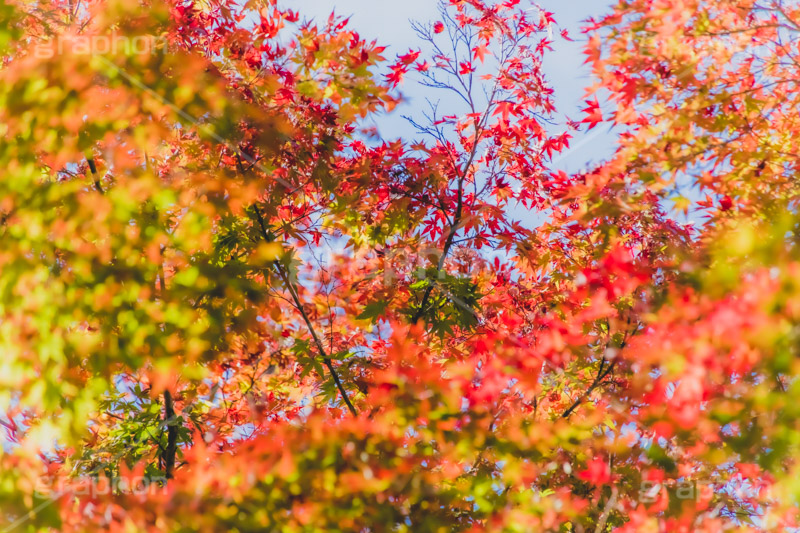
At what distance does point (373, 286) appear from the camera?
4.75 metres

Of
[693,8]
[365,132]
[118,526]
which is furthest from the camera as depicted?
[365,132]

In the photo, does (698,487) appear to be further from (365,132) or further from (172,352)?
(365,132)

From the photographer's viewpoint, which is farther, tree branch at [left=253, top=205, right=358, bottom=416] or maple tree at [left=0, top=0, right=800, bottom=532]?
tree branch at [left=253, top=205, right=358, bottom=416]

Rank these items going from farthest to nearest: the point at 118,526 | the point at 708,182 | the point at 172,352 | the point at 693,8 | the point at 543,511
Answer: the point at 708,182, the point at 693,8, the point at 172,352, the point at 543,511, the point at 118,526

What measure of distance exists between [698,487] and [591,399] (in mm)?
1600

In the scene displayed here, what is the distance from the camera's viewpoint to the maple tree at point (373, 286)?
2387 millimetres

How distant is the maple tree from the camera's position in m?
2.39

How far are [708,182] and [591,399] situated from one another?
2013mm

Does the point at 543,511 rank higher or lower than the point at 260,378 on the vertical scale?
lower

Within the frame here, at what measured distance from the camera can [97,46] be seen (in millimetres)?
2900

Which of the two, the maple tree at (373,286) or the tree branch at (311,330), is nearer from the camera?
the maple tree at (373,286)

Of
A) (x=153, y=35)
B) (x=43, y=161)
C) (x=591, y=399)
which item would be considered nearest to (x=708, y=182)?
(x=591, y=399)

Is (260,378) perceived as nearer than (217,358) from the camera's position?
No

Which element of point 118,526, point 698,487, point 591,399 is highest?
point 591,399
